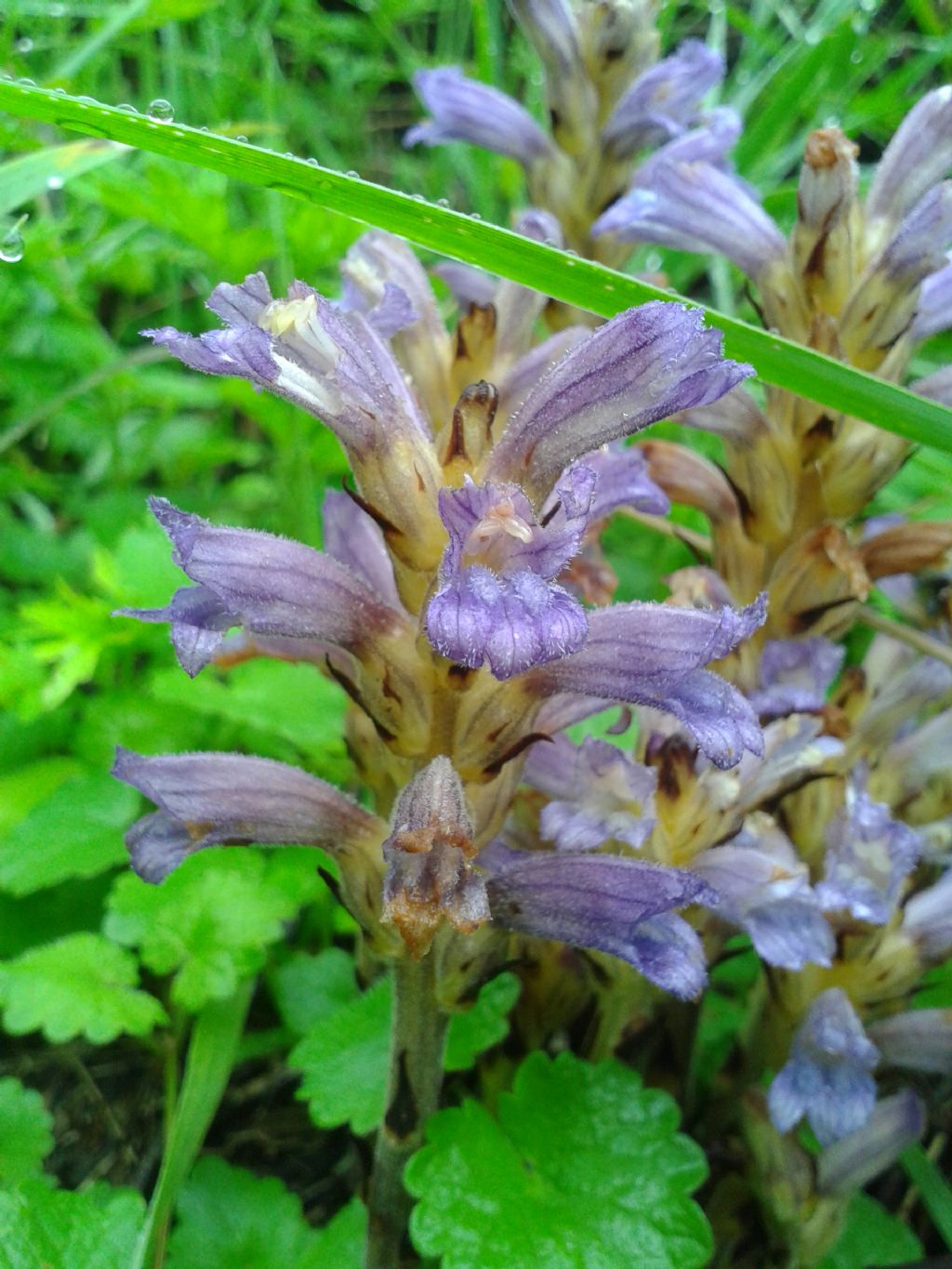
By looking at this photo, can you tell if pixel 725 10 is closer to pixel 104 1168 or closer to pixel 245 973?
pixel 245 973

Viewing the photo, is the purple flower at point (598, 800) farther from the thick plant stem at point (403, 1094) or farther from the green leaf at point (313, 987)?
→ the green leaf at point (313, 987)

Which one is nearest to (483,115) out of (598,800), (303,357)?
(303,357)

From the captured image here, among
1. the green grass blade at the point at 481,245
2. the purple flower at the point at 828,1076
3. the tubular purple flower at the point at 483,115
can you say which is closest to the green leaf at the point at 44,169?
the green grass blade at the point at 481,245

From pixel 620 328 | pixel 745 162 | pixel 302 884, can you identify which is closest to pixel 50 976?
pixel 302 884

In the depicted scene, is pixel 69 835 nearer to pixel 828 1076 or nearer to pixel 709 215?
pixel 828 1076

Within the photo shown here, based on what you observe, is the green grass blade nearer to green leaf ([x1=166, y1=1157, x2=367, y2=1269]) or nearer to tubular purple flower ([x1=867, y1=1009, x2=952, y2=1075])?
tubular purple flower ([x1=867, y1=1009, x2=952, y2=1075])

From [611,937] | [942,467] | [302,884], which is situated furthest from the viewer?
[942,467]
